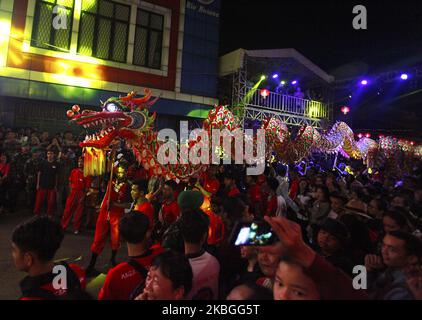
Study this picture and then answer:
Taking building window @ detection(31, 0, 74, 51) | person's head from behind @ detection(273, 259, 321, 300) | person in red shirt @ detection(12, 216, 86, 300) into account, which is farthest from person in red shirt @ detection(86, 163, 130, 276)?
building window @ detection(31, 0, 74, 51)

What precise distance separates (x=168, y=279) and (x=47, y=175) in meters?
6.65

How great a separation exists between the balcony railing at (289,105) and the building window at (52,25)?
6905 millimetres

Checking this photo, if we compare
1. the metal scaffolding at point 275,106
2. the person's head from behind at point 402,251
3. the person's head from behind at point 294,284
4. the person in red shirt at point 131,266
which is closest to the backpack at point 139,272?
the person in red shirt at point 131,266

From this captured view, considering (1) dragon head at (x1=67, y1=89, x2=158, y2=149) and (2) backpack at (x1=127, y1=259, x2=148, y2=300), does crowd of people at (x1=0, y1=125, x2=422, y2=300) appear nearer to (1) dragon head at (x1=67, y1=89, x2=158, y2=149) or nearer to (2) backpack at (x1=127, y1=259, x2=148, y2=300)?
(2) backpack at (x1=127, y1=259, x2=148, y2=300)

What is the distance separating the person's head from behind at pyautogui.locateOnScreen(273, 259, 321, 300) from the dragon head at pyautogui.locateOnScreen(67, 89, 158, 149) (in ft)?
14.3

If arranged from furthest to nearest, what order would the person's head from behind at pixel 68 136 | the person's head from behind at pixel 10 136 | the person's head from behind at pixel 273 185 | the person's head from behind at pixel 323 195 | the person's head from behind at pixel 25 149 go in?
the person's head from behind at pixel 68 136 → the person's head from behind at pixel 10 136 → the person's head from behind at pixel 25 149 → the person's head from behind at pixel 273 185 → the person's head from behind at pixel 323 195

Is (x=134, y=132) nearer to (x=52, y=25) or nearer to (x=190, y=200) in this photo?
(x=190, y=200)

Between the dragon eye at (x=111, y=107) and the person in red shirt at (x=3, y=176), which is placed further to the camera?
the person in red shirt at (x=3, y=176)

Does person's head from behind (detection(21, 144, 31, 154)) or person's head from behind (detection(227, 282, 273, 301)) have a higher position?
person's head from behind (detection(21, 144, 31, 154))

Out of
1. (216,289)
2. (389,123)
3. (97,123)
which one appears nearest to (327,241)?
(216,289)

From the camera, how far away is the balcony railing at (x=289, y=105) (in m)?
14.1

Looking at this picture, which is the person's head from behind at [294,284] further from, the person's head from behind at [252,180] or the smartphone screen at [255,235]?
the person's head from behind at [252,180]

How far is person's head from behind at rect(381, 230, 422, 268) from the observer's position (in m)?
2.06

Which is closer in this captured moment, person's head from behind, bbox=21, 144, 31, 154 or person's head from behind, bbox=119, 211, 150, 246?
person's head from behind, bbox=119, 211, 150, 246
